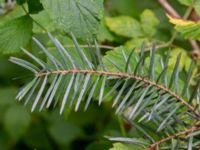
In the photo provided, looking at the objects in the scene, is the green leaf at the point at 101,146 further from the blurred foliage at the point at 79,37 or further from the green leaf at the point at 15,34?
the green leaf at the point at 15,34

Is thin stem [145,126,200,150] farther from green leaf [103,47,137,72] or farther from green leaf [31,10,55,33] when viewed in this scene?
green leaf [31,10,55,33]

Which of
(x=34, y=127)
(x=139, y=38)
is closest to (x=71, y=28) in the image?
(x=139, y=38)

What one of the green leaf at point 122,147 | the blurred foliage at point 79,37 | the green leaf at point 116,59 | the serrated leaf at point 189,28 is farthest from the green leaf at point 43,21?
the green leaf at point 122,147

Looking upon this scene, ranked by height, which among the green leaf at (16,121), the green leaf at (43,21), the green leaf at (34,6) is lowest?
the green leaf at (16,121)

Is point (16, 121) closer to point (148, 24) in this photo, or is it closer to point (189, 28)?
point (148, 24)

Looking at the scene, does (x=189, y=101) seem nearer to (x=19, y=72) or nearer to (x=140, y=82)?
(x=140, y=82)

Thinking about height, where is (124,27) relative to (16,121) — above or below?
above

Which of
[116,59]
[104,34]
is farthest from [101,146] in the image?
[104,34]
